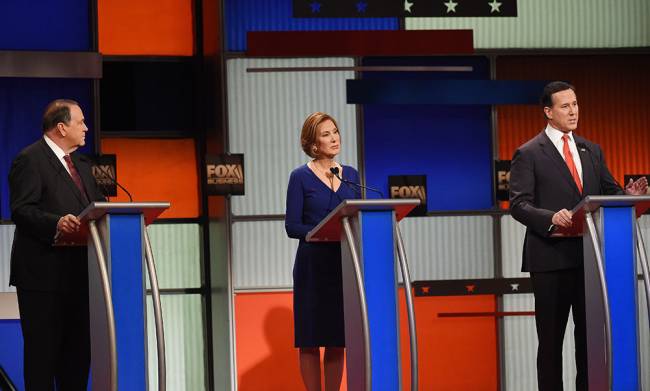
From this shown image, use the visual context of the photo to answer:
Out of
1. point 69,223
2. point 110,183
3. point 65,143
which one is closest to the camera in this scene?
point 69,223

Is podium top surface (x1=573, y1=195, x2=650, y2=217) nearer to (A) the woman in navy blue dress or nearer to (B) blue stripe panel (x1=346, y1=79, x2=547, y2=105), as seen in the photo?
(A) the woman in navy blue dress

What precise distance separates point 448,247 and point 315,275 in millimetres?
1772

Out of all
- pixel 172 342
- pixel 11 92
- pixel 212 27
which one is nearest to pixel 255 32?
pixel 212 27

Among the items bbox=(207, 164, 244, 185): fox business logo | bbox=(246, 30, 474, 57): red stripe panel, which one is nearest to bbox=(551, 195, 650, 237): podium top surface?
bbox=(246, 30, 474, 57): red stripe panel

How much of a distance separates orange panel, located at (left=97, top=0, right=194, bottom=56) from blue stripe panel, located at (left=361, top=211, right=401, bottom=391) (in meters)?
2.97

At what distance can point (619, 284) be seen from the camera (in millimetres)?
4094

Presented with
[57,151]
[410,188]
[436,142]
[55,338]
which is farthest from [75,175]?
[436,142]

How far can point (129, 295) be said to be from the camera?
147 inches

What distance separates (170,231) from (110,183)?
487 millimetres

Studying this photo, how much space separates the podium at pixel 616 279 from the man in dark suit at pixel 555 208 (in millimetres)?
447

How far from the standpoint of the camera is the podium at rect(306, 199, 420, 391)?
385cm

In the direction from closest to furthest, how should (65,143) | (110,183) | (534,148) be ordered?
(65,143)
(534,148)
(110,183)

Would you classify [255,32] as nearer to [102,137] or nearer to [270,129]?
[270,129]

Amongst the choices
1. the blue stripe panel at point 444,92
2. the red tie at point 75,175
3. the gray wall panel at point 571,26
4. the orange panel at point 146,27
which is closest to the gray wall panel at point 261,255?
the blue stripe panel at point 444,92
